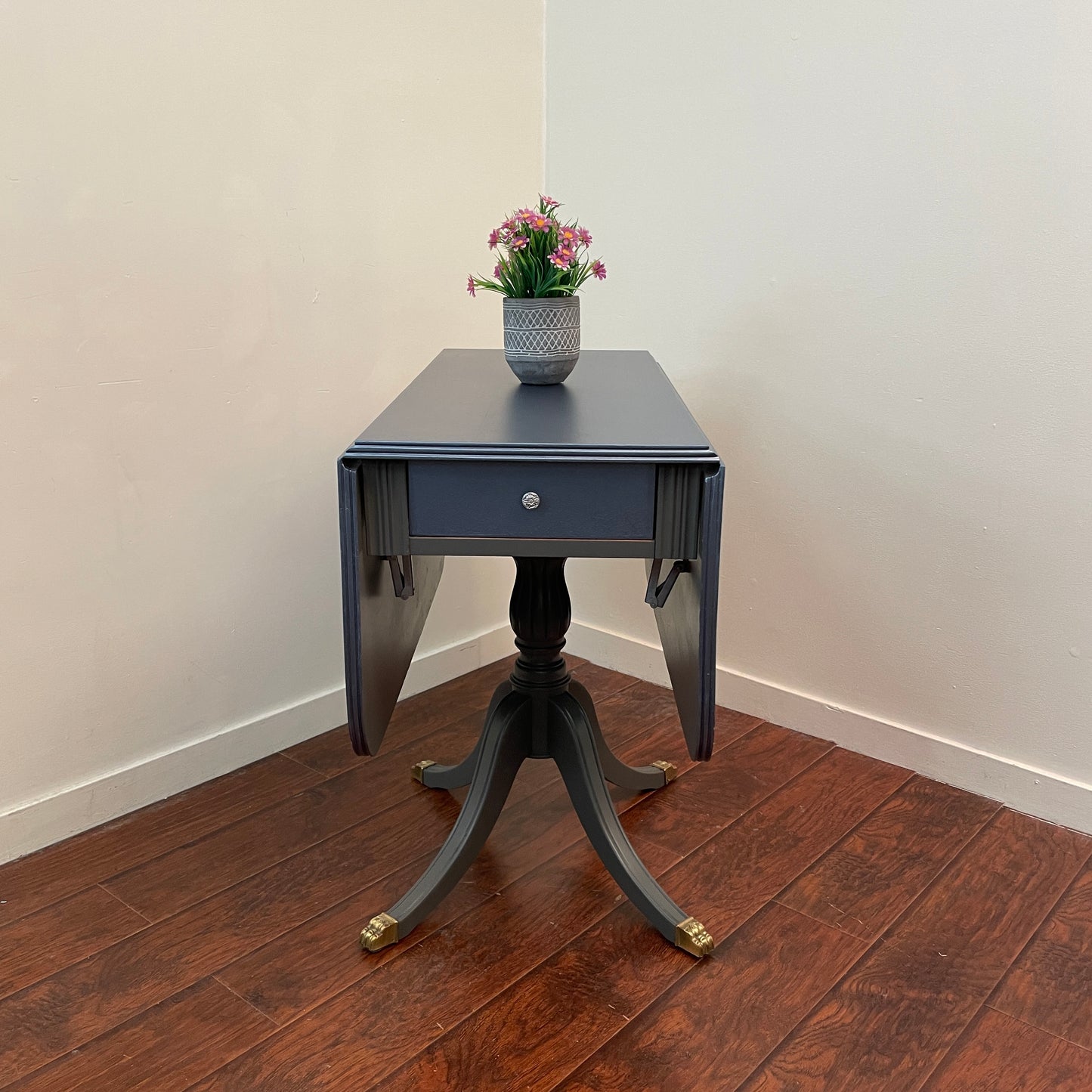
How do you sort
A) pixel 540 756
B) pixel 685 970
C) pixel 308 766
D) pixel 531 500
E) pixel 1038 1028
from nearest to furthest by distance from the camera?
pixel 531 500, pixel 1038 1028, pixel 685 970, pixel 540 756, pixel 308 766

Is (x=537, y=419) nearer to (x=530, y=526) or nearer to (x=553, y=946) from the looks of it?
(x=530, y=526)

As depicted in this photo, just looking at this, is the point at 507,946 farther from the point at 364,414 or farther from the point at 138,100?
the point at 138,100

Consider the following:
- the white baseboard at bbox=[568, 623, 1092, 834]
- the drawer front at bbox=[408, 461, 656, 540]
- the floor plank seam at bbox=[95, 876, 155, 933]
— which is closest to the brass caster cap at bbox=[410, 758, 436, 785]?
the floor plank seam at bbox=[95, 876, 155, 933]

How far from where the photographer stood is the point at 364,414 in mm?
2205

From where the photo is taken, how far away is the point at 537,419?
4.63 feet

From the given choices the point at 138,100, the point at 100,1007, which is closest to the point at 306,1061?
the point at 100,1007

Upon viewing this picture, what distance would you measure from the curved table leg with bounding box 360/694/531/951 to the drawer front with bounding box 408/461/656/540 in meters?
0.49

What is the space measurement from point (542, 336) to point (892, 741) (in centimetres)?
116

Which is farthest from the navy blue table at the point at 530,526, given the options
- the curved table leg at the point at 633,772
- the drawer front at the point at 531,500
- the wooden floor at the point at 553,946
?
the curved table leg at the point at 633,772

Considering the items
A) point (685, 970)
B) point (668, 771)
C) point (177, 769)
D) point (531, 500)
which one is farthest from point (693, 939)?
point (177, 769)

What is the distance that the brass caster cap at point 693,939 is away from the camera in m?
1.52

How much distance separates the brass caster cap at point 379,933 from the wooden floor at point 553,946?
18mm

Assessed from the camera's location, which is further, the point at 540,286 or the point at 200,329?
the point at 200,329

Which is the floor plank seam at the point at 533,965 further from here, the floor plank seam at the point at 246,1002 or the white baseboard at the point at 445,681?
the white baseboard at the point at 445,681
